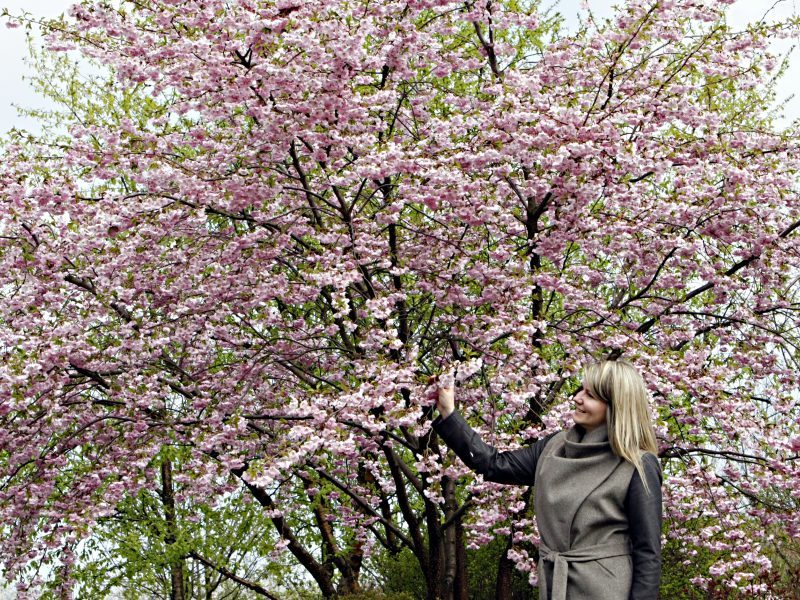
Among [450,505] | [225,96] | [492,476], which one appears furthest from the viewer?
[450,505]

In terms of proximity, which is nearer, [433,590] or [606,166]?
[606,166]

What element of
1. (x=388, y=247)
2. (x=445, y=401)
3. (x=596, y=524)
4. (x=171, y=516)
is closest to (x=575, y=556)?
(x=596, y=524)

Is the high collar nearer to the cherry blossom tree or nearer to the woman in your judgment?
the woman

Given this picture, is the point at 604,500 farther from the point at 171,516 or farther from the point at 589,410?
the point at 171,516

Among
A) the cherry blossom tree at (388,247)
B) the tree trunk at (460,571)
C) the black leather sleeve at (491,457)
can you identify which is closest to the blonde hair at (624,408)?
the black leather sleeve at (491,457)

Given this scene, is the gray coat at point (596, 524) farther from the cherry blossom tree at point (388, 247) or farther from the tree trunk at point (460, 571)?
the tree trunk at point (460, 571)

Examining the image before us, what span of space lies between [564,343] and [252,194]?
2499 millimetres

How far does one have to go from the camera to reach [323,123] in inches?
245

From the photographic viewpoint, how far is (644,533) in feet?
8.69

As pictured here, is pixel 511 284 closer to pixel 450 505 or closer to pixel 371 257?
pixel 371 257

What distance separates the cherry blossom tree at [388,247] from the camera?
19.5 feet

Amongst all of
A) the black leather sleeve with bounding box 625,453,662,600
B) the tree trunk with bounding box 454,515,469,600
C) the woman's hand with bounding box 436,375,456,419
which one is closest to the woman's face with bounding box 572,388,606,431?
the black leather sleeve with bounding box 625,453,662,600

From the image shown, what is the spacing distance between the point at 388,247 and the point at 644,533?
13.6 ft

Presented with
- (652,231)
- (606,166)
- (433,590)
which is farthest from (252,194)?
(433,590)
